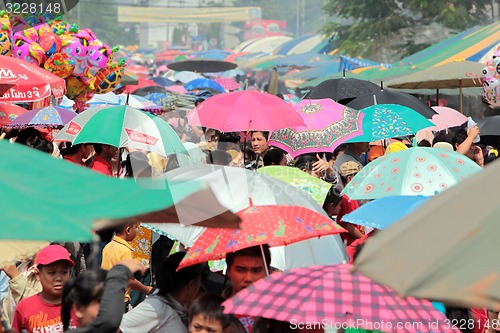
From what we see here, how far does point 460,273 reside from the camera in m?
Answer: 2.56

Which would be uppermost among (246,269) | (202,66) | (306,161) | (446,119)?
(246,269)

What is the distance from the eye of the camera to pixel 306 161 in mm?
8633

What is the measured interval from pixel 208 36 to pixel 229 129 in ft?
430

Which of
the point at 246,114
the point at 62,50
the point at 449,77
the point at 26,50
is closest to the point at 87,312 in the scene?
the point at 246,114

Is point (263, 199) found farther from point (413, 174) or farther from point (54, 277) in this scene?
point (413, 174)

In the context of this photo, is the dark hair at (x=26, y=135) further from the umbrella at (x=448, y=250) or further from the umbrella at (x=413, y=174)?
the umbrella at (x=448, y=250)

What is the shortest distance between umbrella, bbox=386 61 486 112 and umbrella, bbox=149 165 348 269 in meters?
9.59

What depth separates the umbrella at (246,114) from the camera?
8.40 metres

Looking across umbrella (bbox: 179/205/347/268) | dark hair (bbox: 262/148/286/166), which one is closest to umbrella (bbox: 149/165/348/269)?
umbrella (bbox: 179/205/347/268)

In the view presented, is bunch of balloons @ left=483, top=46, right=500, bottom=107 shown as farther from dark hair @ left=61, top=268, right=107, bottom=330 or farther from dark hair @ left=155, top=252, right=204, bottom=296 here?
dark hair @ left=61, top=268, right=107, bottom=330

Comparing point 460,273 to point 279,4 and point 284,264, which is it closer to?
point 284,264

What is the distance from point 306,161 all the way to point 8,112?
5.54 metres

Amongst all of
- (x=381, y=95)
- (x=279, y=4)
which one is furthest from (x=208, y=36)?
(x=381, y=95)

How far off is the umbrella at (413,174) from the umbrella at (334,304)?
210 cm
